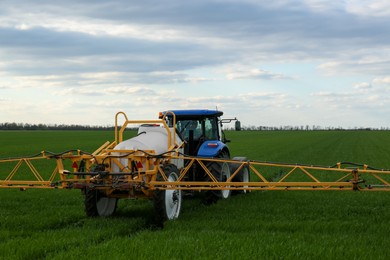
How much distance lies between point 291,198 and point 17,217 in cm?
652

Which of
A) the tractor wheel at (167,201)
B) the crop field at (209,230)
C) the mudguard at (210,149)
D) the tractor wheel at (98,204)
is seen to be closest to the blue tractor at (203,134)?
the mudguard at (210,149)

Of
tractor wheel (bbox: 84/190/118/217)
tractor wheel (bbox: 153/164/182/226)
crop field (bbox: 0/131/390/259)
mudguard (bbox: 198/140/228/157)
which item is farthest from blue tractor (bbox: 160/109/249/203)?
tractor wheel (bbox: 84/190/118/217)

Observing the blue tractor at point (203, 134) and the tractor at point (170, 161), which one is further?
the blue tractor at point (203, 134)

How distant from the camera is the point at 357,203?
12.0 m

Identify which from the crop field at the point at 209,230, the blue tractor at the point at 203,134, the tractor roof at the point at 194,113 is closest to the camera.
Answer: the crop field at the point at 209,230

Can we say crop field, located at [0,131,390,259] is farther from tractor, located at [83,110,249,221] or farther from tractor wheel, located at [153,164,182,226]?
tractor, located at [83,110,249,221]

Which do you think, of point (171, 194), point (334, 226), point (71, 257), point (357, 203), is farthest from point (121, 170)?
point (357, 203)

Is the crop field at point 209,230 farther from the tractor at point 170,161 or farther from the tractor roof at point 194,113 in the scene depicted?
the tractor roof at point 194,113

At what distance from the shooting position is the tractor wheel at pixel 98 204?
989 cm

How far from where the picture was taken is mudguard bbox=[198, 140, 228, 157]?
1202cm

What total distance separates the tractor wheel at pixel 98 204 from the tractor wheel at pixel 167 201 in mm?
1262

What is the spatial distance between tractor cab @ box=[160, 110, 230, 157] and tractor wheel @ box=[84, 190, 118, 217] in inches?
103

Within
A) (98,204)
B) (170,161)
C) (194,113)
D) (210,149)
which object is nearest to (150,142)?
(170,161)

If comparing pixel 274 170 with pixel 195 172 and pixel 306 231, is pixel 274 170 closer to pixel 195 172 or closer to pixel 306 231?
pixel 195 172
